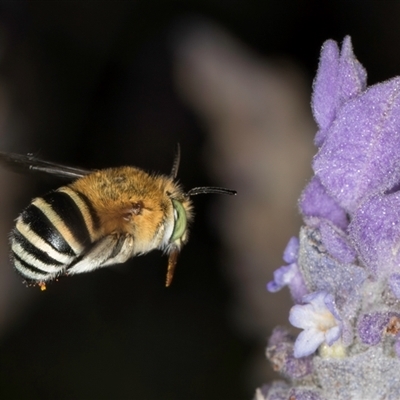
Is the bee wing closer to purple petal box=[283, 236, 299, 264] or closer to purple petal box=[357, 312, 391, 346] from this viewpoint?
purple petal box=[283, 236, 299, 264]

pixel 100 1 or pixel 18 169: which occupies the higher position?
pixel 100 1

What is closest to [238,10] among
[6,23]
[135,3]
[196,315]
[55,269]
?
[135,3]

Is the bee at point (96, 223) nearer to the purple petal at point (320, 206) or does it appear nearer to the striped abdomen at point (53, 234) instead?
the striped abdomen at point (53, 234)

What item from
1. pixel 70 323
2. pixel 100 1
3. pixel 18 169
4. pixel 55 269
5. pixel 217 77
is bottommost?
pixel 70 323

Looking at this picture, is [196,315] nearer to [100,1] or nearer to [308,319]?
[100,1]

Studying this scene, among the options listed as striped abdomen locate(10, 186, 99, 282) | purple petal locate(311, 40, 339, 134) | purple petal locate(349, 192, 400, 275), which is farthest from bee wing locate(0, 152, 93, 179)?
purple petal locate(349, 192, 400, 275)

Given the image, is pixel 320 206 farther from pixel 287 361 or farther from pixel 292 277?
pixel 287 361

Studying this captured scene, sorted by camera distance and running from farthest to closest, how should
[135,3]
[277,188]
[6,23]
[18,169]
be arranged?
[135,3]
[6,23]
[277,188]
[18,169]
